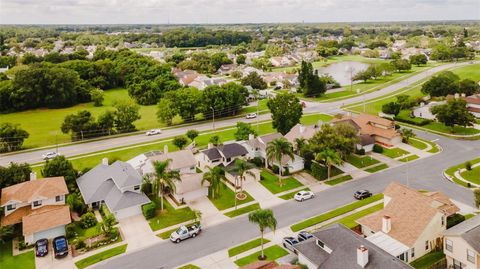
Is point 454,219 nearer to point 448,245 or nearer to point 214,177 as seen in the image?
point 448,245

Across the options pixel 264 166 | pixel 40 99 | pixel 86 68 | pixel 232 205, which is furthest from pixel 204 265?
pixel 86 68

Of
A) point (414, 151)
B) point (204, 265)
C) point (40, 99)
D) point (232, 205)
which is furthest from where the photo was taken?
point (40, 99)

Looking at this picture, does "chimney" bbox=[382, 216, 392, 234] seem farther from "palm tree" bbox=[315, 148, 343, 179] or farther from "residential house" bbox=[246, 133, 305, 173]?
"residential house" bbox=[246, 133, 305, 173]

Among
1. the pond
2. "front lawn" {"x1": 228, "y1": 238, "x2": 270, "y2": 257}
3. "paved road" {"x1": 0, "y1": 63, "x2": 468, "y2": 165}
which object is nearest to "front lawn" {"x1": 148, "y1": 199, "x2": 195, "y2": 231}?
"front lawn" {"x1": 228, "y1": 238, "x2": 270, "y2": 257}

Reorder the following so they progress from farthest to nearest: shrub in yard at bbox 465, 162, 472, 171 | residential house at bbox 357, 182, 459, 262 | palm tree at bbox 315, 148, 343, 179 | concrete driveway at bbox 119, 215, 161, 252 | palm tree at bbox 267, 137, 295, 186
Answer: shrub in yard at bbox 465, 162, 472, 171, palm tree at bbox 267, 137, 295, 186, palm tree at bbox 315, 148, 343, 179, concrete driveway at bbox 119, 215, 161, 252, residential house at bbox 357, 182, 459, 262

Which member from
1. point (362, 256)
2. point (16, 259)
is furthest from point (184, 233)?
point (362, 256)

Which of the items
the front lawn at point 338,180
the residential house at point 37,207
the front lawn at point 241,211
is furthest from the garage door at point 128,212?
the front lawn at point 338,180

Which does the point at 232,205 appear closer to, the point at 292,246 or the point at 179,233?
the point at 179,233
